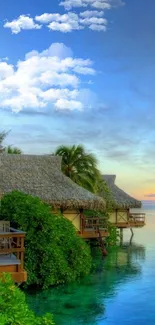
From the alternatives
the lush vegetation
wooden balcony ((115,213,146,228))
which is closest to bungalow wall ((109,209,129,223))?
wooden balcony ((115,213,146,228))

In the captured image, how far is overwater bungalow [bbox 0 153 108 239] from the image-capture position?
21656 millimetres

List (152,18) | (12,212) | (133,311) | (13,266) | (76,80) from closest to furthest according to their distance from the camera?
(13,266) < (133,311) < (12,212) < (152,18) < (76,80)

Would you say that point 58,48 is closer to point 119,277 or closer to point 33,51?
point 33,51

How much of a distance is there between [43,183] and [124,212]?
10716 mm

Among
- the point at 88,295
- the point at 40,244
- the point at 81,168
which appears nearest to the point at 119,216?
the point at 81,168

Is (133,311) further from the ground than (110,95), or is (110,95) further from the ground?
(110,95)

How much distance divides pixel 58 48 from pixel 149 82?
523 centimetres

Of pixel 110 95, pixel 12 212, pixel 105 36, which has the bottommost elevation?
pixel 12 212

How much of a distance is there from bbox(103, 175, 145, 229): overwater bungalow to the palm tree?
398cm

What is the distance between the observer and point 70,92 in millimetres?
23906

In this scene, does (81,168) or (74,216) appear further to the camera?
(81,168)

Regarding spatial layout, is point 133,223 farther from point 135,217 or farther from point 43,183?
point 43,183

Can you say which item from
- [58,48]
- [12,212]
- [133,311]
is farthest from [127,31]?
[133,311]

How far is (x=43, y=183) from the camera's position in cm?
2250
